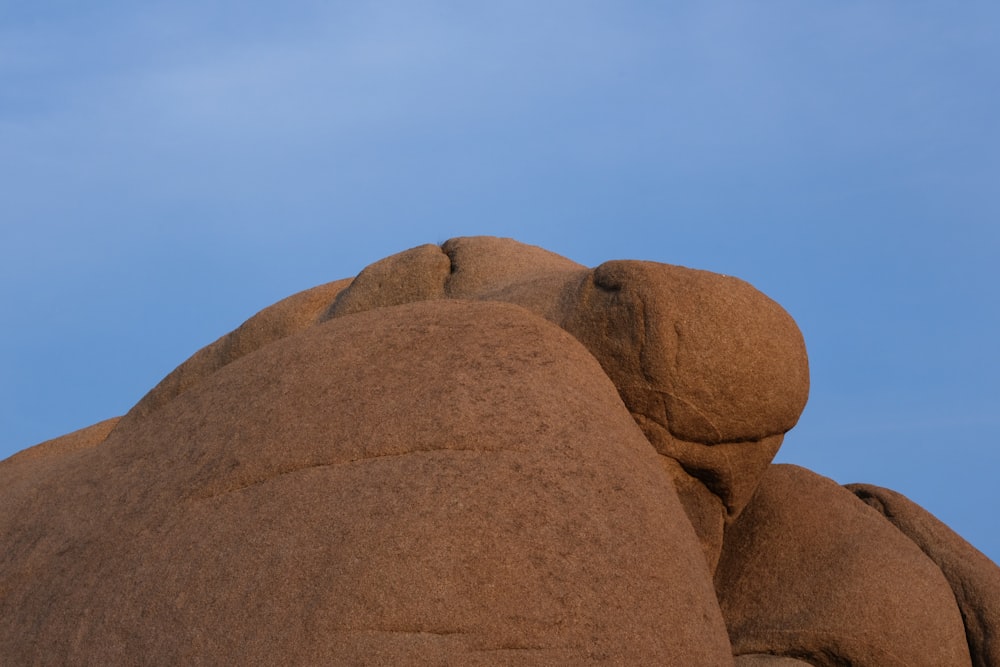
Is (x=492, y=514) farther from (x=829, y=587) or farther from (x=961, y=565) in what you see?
(x=961, y=565)

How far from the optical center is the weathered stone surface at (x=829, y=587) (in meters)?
6.21

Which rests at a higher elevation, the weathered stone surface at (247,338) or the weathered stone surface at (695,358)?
the weathered stone surface at (247,338)

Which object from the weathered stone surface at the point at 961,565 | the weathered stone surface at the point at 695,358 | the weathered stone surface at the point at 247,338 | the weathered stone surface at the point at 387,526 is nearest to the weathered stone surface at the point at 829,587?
the weathered stone surface at the point at 961,565

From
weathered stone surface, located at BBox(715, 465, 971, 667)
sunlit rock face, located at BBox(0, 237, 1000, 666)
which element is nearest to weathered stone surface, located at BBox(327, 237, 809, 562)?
sunlit rock face, located at BBox(0, 237, 1000, 666)

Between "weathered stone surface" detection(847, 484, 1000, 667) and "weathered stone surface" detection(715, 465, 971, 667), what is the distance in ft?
0.81

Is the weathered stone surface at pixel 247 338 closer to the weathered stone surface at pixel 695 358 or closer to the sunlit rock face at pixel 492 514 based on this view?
the sunlit rock face at pixel 492 514

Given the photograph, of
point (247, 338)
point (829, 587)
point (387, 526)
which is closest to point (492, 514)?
point (387, 526)

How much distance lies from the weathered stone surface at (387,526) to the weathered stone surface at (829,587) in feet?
5.59

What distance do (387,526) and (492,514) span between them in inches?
13.9

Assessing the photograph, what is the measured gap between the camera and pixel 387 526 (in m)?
4.30

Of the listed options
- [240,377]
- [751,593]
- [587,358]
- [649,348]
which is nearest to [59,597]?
[240,377]

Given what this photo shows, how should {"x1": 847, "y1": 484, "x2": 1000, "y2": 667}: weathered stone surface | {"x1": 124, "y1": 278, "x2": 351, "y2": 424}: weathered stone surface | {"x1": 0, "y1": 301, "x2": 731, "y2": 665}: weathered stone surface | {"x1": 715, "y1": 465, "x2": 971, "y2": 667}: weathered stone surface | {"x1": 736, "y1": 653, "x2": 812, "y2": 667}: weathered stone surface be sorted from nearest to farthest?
{"x1": 0, "y1": 301, "x2": 731, "y2": 665}: weathered stone surface → {"x1": 736, "y1": 653, "x2": 812, "y2": 667}: weathered stone surface → {"x1": 715, "y1": 465, "x2": 971, "y2": 667}: weathered stone surface → {"x1": 847, "y1": 484, "x2": 1000, "y2": 667}: weathered stone surface → {"x1": 124, "y1": 278, "x2": 351, "y2": 424}: weathered stone surface

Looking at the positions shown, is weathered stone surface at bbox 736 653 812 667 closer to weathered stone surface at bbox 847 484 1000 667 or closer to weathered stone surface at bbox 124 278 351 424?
weathered stone surface at bbox 847 484 1000 667

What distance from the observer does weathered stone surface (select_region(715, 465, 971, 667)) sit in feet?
20.4
